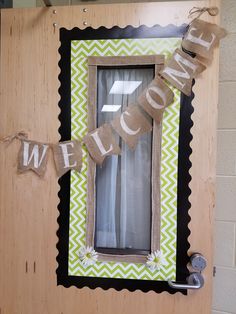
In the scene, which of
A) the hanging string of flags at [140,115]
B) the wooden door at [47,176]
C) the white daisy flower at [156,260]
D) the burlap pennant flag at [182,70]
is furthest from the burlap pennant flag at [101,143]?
the white daisy flower at [156,260]

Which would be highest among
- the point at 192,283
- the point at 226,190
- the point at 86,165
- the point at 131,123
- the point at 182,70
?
the point at 182,70

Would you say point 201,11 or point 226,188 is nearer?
point 201,11

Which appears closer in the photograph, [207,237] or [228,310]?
[207,237]

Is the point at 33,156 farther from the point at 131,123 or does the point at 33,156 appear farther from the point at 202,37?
the point at 202,37

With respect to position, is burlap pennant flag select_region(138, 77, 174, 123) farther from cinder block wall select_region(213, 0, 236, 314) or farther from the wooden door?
cinder block wall select_region(213, 0, 236, 314)

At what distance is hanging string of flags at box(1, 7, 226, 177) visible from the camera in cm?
87

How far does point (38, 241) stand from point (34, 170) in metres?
0.28

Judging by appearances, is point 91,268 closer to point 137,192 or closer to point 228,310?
point 137,192

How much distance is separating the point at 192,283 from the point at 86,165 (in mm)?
586

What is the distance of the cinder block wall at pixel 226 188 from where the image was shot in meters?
1.04

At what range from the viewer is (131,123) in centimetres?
91

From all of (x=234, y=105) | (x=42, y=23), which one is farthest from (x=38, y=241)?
(x=234, y=105)

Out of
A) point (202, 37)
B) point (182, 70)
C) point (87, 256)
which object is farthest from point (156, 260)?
point (202, 37)

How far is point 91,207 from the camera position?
945mm
